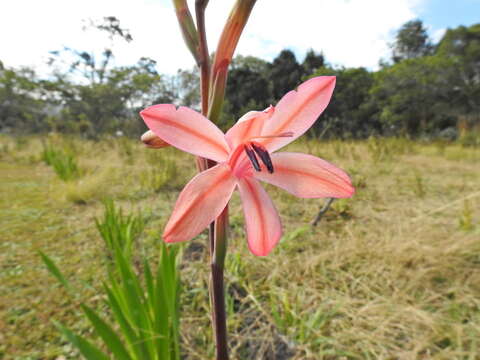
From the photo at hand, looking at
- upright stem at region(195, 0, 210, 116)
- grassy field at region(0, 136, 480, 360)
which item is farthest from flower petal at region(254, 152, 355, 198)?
grassy field at region(0, 136, 480, 360)

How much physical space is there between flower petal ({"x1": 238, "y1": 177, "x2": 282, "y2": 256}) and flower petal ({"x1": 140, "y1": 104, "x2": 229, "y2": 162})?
0.18 feet

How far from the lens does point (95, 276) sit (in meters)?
1.21

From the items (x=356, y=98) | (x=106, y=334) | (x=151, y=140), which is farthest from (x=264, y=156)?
(x=356, y=98)

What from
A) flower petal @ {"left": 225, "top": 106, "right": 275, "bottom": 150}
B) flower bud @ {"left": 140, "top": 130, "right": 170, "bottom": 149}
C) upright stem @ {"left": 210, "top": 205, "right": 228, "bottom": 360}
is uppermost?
flower petal @ {"left": 225, "top": 106, "right": 275, "bottom": 150}

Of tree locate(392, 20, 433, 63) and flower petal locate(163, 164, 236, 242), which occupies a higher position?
tree locate(392, 20, 433, 63)

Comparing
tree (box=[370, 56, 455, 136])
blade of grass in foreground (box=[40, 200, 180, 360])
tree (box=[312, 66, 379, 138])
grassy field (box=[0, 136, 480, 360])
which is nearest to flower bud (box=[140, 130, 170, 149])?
blade of grass in foreground (box=[40, 200, 180, 360])

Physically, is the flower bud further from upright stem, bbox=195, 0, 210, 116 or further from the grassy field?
the grassy field

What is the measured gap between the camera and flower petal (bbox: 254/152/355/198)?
29 centimetres

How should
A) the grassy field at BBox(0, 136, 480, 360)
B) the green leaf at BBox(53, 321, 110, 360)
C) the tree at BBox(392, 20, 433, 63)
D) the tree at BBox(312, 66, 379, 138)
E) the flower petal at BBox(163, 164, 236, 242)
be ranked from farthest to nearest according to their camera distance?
the tree at BBox(392, 20, 433, 63)
the tree at BBox(312, 66, 379, 138)
the grassy field at BBox(0, 136, 480, 360)
the green leaf at BBox(53, 321, 110, 360)
the flower petal at BBox(163, 164, 236, 242)

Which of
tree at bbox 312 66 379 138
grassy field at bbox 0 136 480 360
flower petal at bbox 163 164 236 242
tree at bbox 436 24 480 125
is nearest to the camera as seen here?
flower petal at bbox 163 164 236 242

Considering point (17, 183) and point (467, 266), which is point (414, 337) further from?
point (17, 183)

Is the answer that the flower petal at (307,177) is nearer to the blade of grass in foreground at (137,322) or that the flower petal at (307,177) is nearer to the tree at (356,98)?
the blade of grass in foreground at (137,322)

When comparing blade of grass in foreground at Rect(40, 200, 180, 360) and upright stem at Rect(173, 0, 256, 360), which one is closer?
upright stem at Rect(173, 0, 256, 360)

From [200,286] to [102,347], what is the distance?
0.36 metres
